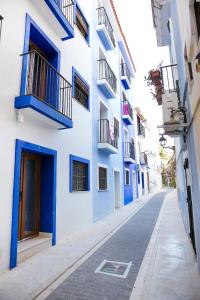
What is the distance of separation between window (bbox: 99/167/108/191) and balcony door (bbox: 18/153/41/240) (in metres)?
4.86

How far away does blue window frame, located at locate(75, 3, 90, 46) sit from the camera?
9336 millimetres

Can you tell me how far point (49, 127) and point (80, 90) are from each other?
3.53m

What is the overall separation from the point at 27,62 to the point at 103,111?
7.52 m

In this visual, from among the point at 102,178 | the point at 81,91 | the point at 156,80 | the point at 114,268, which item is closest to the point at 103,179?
the point at 102,178

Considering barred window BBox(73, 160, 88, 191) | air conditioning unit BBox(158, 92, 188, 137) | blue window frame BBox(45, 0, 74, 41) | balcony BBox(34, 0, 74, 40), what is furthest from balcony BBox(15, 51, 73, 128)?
air conditioning unit BBox(158, 92, 188, 137)

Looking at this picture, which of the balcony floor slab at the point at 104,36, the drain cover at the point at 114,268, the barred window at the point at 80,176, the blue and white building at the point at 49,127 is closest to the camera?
the drain cover at the point at 114,268

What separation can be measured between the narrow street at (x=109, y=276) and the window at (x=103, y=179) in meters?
4.26

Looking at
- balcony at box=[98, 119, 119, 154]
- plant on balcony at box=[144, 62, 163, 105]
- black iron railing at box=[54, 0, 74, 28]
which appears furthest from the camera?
balcony at box=[98, 119, 119, 154]

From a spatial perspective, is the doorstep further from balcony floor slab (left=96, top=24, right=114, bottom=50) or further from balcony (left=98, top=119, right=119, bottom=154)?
balcony floor slab (left=96, top=24, right=114, bottom=50)

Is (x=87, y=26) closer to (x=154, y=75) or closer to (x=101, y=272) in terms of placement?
(x=154, y=75)

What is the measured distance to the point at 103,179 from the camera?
446 inches

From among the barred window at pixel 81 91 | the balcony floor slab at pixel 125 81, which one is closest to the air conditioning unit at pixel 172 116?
the barred window at pixel 81 91

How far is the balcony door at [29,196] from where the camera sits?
18.2ft

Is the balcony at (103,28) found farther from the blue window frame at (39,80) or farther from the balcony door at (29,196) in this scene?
the balcony door at (29,196)
